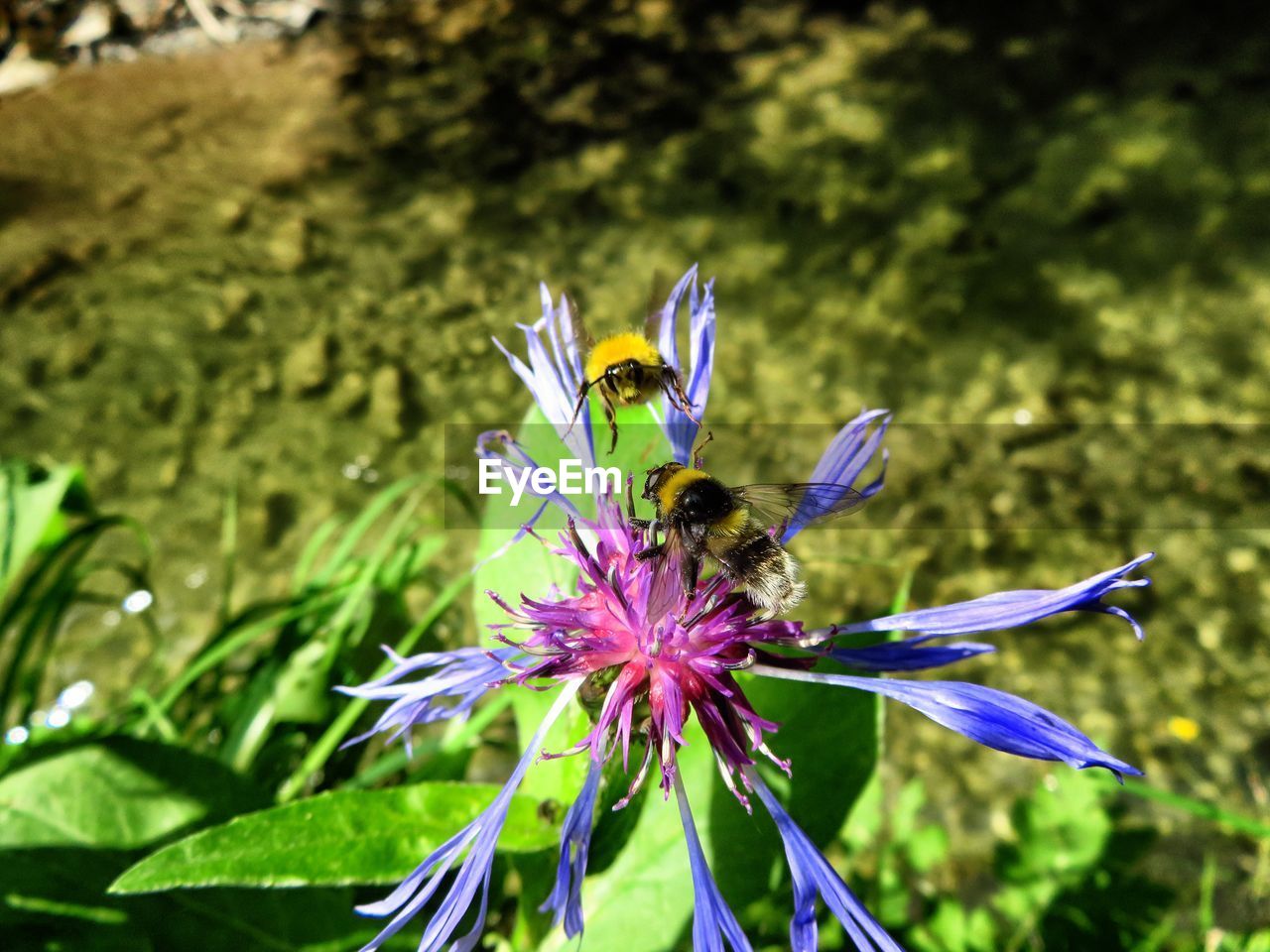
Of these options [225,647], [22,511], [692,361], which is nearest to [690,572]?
[692,361]

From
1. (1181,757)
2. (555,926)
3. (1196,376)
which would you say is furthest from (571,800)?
(1196,376)

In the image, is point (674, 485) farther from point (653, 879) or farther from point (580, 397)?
point (653, 879)

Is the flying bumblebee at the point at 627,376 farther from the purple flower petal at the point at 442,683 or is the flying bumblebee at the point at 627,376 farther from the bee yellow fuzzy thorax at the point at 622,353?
the purple flower petal at the point at 442,683

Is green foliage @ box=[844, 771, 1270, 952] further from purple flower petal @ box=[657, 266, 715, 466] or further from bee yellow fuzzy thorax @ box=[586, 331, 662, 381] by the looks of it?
bee yellow fuzzy thorax @ box=[586, 331, 662, 381]

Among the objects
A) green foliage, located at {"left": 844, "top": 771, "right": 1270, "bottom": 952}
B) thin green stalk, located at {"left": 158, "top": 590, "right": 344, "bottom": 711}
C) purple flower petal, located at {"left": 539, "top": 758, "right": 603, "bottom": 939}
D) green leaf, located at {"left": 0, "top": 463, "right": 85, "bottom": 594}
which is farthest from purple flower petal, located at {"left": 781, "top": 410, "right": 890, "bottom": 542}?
green leaf, located at {"left": 0, "top": 463, "right": 85, "bottom": 594}

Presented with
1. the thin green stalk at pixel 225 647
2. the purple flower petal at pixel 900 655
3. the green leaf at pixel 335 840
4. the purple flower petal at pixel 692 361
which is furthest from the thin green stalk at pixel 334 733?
the purple flower petal at pixel 900 655

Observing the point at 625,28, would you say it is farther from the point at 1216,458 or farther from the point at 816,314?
the point at 1216,458
